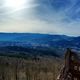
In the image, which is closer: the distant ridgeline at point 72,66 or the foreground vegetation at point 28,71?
the distant ridgeline at point 72,66

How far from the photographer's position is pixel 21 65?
354 ft

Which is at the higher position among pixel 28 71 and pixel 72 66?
pixel 72 66

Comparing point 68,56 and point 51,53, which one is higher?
point 68,56

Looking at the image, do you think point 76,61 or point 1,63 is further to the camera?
point 1,63

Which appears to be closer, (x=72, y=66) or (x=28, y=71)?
(x=72, y=66)

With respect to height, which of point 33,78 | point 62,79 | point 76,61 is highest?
point 76,61

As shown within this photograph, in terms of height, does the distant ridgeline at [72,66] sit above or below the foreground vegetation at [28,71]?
above

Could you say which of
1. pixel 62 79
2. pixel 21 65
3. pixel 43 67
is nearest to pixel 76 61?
pixel 62 79

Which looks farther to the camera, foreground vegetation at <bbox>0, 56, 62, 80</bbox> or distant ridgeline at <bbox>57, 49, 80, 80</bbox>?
foreground vegetation at <bbox>0, 56, 62, 80</bbox>

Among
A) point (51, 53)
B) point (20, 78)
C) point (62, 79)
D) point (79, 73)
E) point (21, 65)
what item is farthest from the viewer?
point (51, 53)

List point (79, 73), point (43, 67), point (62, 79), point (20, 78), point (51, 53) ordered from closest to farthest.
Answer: point (79, 73)
point (62, 79)
point (20, 78)
point (43, 67)
point (51, 53)

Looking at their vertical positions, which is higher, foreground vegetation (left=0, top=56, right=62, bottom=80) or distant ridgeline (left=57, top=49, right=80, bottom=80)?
distant ridgeline (left=57, top=49, right=80, bottom=80)

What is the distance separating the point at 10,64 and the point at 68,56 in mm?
73538

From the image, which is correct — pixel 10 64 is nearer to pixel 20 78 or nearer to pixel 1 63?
pixel 1 63
